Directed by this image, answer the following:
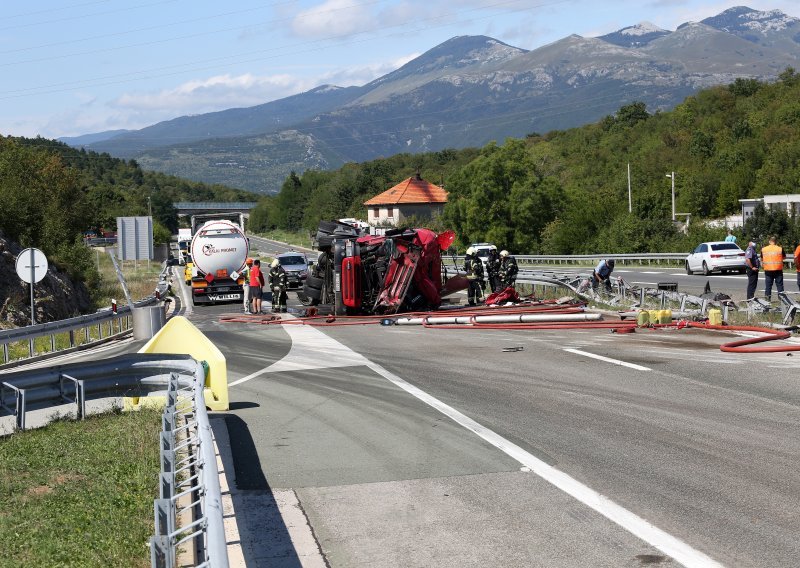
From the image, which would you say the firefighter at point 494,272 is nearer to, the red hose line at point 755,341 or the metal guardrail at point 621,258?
the red hose line at point 755,341

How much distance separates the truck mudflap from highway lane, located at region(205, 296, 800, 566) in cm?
935

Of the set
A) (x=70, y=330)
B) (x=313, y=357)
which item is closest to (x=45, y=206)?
(x=70, y=330)

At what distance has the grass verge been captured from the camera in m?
6.35

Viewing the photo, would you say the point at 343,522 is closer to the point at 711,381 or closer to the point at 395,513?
the point at 395,513

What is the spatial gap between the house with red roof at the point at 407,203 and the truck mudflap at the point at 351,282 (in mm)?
107333

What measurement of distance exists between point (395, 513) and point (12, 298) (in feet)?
94.4

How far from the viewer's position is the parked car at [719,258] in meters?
41.6

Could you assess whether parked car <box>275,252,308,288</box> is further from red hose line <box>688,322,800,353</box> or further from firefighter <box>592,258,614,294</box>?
red hose line <box>688,322,800,353</box>

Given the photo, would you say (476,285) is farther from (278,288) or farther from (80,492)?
(80,492)

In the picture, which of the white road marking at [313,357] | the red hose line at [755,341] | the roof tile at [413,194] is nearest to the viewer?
the red hose line at [755,341]

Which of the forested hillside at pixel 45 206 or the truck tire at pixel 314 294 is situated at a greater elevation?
the forested hillside at pixel 45 206

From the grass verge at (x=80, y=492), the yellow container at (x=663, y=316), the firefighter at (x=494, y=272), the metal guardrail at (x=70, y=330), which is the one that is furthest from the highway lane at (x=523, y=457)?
the firefighter at (x=494, y=272)

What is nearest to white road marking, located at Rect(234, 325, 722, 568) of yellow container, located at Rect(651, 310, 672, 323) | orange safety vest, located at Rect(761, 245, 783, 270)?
yellow container, located at Rect(651, 310, 672, 323)

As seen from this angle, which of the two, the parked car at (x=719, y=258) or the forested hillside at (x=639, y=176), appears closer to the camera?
the parked car at (x=719, y=258)
